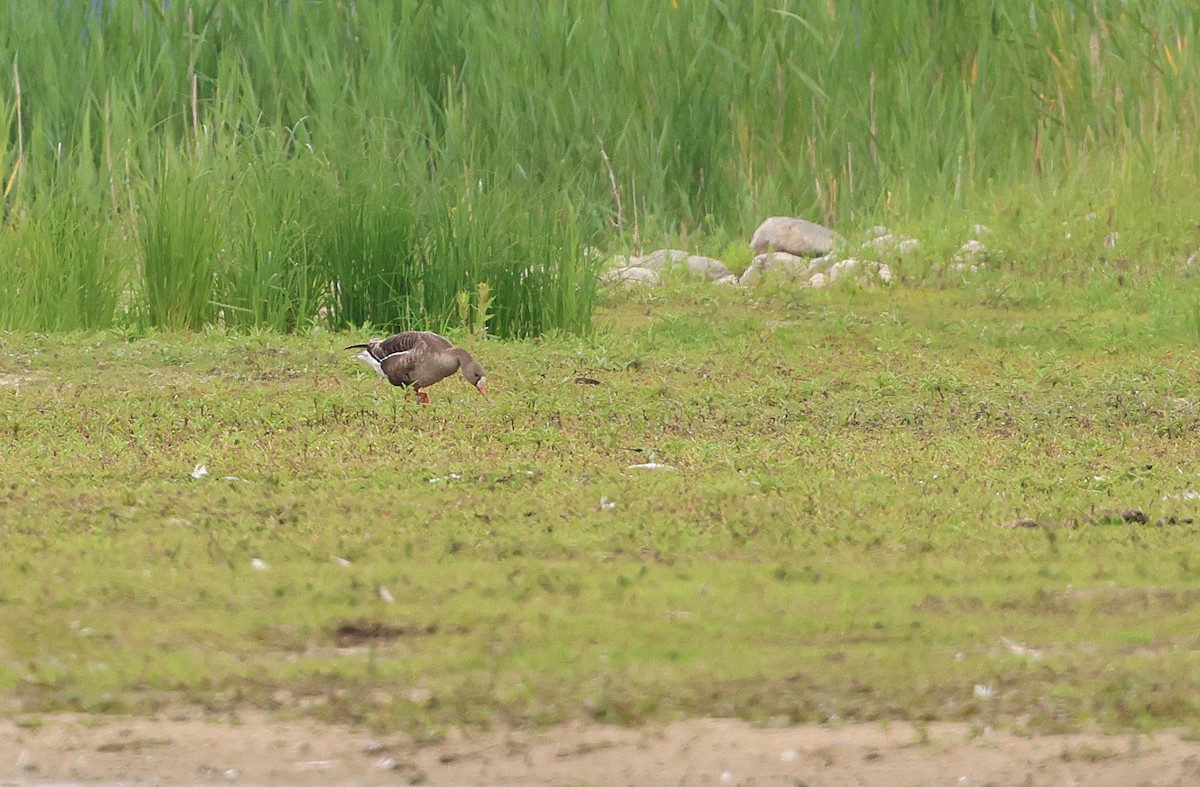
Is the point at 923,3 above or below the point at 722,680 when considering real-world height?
above

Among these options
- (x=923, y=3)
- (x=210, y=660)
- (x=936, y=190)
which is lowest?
(x=210, y=660)

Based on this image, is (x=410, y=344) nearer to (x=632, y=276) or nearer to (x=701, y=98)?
(x=632, y=276)

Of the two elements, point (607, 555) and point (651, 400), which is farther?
point (651, 400)

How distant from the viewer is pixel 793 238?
1612 centimetres

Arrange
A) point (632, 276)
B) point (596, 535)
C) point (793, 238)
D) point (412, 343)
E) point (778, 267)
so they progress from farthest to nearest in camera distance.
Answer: point (793, 238)
point (778, 267)
point (632, 276)
point (412, 343)
point (596, 535)

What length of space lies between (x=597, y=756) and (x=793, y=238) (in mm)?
11786

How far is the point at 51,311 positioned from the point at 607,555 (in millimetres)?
7231

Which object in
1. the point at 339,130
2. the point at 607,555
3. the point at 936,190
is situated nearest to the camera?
the point at 607,555

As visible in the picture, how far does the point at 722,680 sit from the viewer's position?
5.15 meters

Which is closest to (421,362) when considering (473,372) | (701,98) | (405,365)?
(405,365)

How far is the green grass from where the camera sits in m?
5.14

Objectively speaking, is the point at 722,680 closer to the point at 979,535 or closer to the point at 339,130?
the point at 979,535

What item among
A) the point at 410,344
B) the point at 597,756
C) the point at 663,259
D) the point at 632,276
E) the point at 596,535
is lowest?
the point at 597,756

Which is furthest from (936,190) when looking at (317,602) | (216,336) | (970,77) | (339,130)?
(317,602)
